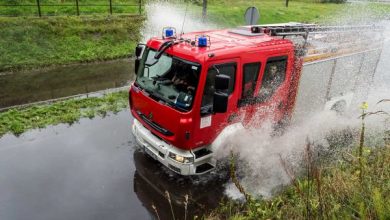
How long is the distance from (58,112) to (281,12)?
20.8 meters

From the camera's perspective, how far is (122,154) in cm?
796

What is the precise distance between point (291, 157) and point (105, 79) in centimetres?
791

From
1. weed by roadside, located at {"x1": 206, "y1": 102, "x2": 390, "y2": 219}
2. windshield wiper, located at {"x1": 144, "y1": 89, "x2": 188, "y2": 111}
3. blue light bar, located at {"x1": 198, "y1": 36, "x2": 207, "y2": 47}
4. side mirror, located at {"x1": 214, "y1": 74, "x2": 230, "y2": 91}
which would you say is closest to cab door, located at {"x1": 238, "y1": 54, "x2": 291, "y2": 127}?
blue light bar, located at {"x1": 198, "y1": 36, "x2": 207, "y2": 47}

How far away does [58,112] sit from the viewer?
31.0 feet

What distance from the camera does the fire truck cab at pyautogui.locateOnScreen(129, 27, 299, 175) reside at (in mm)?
6035

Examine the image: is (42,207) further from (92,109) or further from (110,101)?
(110,101)

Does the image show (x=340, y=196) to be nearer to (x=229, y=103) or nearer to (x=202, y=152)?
(x=229, y=103)

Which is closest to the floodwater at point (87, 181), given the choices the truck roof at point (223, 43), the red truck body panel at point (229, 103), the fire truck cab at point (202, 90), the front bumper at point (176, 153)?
the front bumper at point (176, 153)

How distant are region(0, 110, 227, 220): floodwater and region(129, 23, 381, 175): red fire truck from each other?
0.55 metres

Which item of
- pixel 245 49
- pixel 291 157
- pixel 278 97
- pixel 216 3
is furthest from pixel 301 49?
pixel 216 3

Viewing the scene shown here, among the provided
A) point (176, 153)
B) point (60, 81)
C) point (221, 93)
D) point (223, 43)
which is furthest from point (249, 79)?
point (60, 81)

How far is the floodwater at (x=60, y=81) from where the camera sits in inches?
424

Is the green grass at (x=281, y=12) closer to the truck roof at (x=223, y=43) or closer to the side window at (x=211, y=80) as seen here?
the truck roof at (x=223, y=43)

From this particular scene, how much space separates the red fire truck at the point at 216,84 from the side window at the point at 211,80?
0.7 inches
